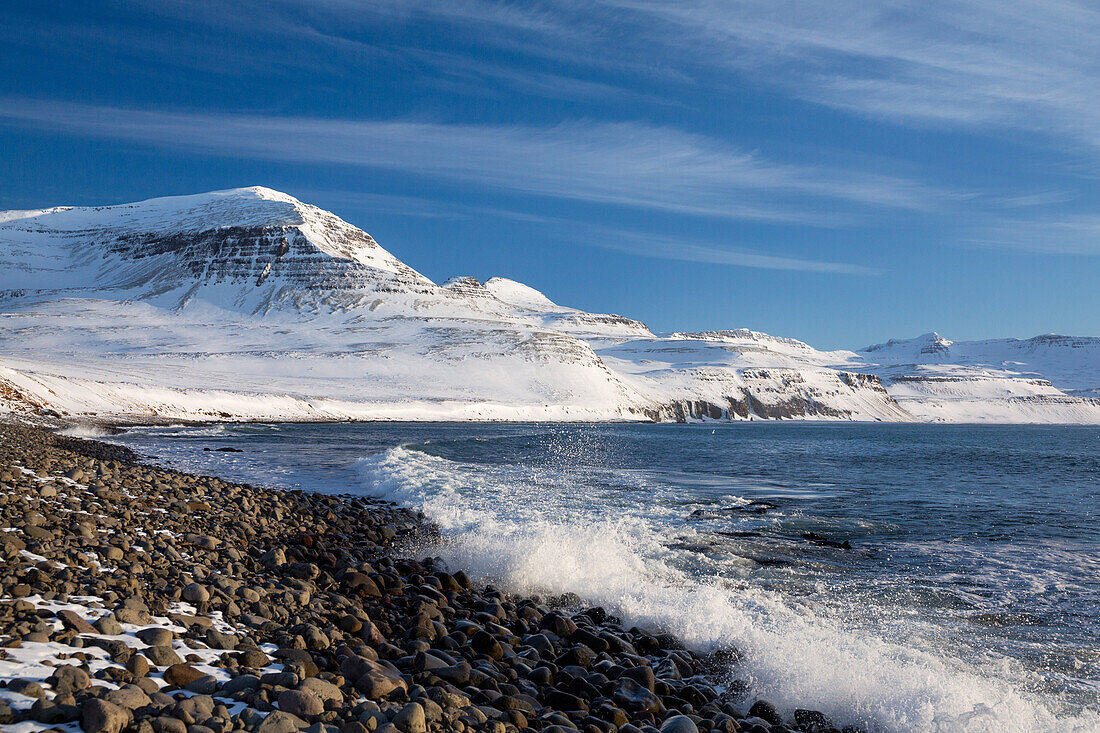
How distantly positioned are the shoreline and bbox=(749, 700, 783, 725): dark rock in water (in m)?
0.02

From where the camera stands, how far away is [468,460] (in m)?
39.4

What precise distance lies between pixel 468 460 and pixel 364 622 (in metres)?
31.1

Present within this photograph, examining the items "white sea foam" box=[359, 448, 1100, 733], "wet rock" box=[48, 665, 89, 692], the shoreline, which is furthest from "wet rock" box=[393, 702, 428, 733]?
"white sea foam" box=[359, 448, 1100, 733]

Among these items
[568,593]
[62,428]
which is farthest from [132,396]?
[568,593]

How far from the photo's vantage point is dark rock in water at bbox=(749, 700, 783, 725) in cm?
796

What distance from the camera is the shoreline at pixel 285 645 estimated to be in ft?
17.6

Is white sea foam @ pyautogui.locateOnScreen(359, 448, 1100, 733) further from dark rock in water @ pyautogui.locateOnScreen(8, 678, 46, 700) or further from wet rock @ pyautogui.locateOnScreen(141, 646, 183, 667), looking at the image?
dark rock in water @ pyautogui.locateOnScreen(8, 678, 46, 700)

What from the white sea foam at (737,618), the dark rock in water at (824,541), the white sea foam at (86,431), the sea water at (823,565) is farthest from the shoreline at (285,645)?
the white sea foam at (86,431)

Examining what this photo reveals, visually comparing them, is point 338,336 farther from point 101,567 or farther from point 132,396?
point 101,567

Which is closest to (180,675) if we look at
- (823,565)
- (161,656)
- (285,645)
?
(161,656)

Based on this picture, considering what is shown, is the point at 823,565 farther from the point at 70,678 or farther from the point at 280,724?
the point at 70,678

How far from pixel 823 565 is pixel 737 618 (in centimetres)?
566

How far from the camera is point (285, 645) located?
7.20 meters

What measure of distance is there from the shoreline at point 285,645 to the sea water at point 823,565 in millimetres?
890
